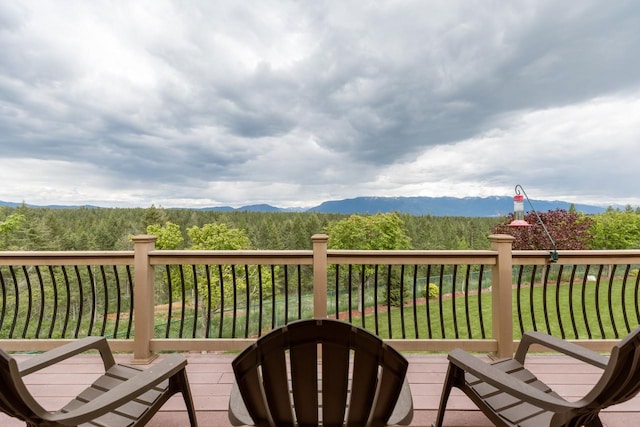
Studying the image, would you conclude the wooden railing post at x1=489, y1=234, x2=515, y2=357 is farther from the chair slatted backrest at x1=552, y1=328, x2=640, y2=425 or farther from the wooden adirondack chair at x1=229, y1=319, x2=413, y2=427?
the wooden adirondack chair at x1=229, y1=319, x2=413, y2=427

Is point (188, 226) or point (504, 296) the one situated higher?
point (188, 226)

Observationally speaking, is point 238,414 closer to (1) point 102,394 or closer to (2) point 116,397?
(2) point 116,397

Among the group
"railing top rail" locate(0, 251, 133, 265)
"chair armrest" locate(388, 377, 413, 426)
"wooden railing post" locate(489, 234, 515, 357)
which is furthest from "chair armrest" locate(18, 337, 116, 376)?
"wooden railing post" locate(489, 234, 515, 357)

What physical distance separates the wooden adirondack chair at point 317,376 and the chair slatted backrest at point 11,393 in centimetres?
92

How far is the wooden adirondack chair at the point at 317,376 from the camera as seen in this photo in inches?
44.0

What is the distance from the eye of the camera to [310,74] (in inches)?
363

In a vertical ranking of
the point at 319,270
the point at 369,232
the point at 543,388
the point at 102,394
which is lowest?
the point at 543,388

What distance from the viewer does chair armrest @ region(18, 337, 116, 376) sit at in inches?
63.5

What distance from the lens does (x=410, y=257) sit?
299 centimetres

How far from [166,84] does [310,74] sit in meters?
4.37

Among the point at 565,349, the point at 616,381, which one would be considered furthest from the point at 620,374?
the point at 565,349

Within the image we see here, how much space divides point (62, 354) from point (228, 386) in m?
1.28

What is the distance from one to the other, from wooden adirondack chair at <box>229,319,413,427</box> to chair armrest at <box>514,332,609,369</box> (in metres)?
1.29

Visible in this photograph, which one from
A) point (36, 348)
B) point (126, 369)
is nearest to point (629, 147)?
point (126, 369)
